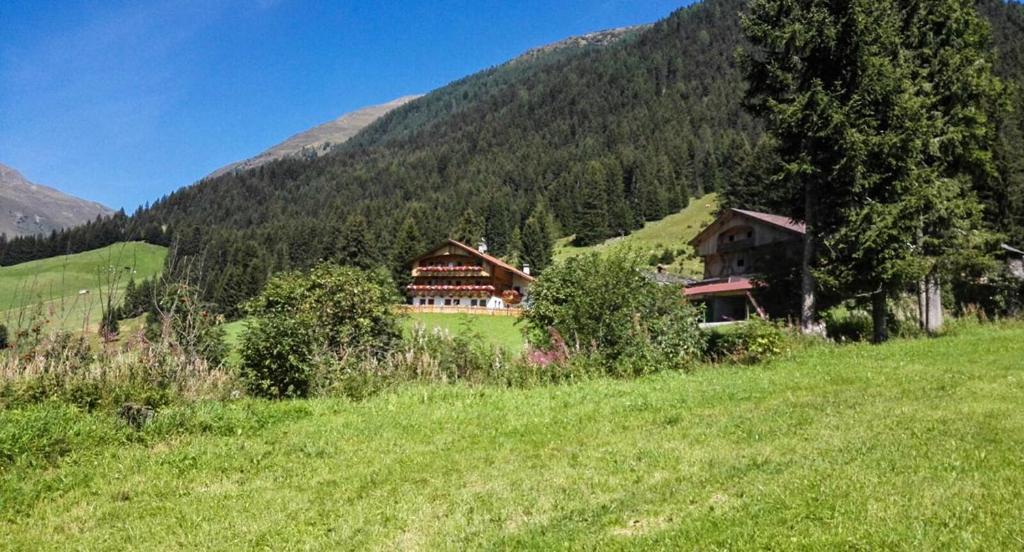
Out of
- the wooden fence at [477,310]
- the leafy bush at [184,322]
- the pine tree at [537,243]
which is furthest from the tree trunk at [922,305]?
the pine tree at [537,243]

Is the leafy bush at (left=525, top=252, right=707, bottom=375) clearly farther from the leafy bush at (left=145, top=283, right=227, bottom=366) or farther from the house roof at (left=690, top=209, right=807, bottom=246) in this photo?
the house roof at (left=690, top=209, right=807, bottom=246)

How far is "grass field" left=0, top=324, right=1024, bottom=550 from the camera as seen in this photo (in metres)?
4.66

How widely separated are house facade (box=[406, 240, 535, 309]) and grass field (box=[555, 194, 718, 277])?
7.61 meters

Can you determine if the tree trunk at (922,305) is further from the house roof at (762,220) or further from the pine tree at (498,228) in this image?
the pine tree at (498,228)

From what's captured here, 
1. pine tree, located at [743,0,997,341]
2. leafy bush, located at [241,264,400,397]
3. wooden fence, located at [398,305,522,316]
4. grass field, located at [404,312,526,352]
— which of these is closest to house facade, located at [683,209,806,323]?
grass field, located at [404,312,526,352]

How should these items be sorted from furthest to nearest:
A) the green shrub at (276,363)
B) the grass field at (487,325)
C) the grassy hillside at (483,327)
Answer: the grass field at (487,325) → the grassy hillside at (483,327) → the green shrub at (276,363)

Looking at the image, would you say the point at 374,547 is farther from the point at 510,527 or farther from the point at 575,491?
the point at 575,491

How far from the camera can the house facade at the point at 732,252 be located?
39.2 meters

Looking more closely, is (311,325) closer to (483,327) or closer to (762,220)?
(483,327)

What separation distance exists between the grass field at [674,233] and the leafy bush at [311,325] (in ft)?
184

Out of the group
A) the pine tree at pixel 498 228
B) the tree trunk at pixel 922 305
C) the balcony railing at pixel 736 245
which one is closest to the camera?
the tree trunk at pixel 922 305

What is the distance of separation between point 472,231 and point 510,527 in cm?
9555

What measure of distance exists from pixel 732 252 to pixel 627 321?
32.1 metres

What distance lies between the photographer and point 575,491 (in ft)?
18.9
